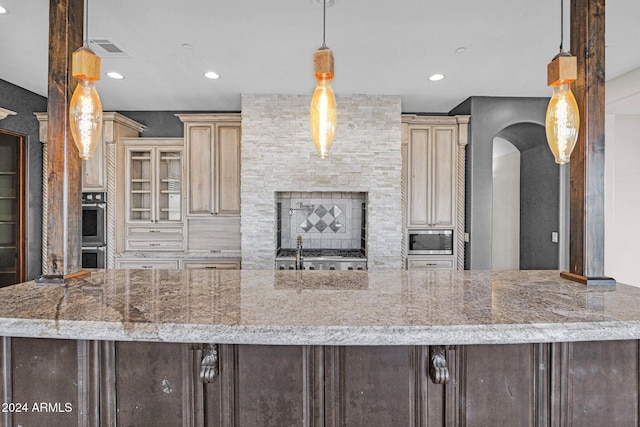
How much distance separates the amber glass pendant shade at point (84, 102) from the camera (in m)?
1.60

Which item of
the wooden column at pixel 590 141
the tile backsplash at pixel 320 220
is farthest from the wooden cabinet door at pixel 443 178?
the wooden column at pixel 590 141

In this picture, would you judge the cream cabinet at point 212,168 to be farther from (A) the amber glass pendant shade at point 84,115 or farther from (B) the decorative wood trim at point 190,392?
(B) the decorative wood trim at point 190,392

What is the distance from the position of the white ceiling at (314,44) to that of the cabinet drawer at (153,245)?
5.79 feet

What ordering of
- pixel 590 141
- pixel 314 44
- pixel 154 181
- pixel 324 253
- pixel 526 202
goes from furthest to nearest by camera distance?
1. pixel 526 202
2. pixel 154 181
3. pixel 324 253
4. pixel 314 44
5. pixel 590 141

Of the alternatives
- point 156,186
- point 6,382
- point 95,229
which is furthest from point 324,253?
point 6,382

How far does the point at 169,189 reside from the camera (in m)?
4.50

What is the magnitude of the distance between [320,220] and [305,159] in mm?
902

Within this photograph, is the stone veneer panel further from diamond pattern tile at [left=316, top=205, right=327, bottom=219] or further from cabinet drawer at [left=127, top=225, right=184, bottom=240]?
cabinet drawer at [left=127, top=225, right=184, bottom=240]

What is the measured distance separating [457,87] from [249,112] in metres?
2.29

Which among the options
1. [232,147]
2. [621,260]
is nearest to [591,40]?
[621,260]

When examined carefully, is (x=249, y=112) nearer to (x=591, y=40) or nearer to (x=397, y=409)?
(x=591, y=40)

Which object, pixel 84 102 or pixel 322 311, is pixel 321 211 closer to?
pixel 84 102

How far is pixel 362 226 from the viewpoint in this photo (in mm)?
4574

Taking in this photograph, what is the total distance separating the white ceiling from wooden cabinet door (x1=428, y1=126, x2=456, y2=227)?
52 centimetres
